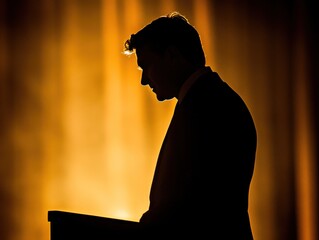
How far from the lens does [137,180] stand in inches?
118

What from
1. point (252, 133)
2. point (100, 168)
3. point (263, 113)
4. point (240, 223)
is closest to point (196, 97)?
point (252, 133)

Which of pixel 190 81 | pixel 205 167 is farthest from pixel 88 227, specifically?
pixel 190 81

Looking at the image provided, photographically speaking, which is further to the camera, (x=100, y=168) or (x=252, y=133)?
(x=100, y=168)

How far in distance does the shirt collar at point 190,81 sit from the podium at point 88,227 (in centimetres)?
29

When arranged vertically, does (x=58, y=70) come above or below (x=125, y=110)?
above

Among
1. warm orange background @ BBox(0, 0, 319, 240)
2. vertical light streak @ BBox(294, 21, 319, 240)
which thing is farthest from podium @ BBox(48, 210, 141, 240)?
vertical light streak @ BBox(294, 21, 319, 240)

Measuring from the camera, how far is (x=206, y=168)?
0.90 m

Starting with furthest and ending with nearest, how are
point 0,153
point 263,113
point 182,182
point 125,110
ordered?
point 263,113
point 125,110
point 0,153
point 182,182

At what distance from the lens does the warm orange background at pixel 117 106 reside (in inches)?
Answer: 113

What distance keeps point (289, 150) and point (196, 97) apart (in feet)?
8.00

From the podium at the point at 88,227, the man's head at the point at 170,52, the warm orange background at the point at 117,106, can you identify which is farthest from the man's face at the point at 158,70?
the warm orange background at the point at 117,106

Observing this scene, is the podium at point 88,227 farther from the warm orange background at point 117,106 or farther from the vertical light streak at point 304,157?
the vertical light streak at point 304,157

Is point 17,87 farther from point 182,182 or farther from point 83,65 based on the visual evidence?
point 182,182

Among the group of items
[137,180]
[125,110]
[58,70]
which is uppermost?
[58,70]
